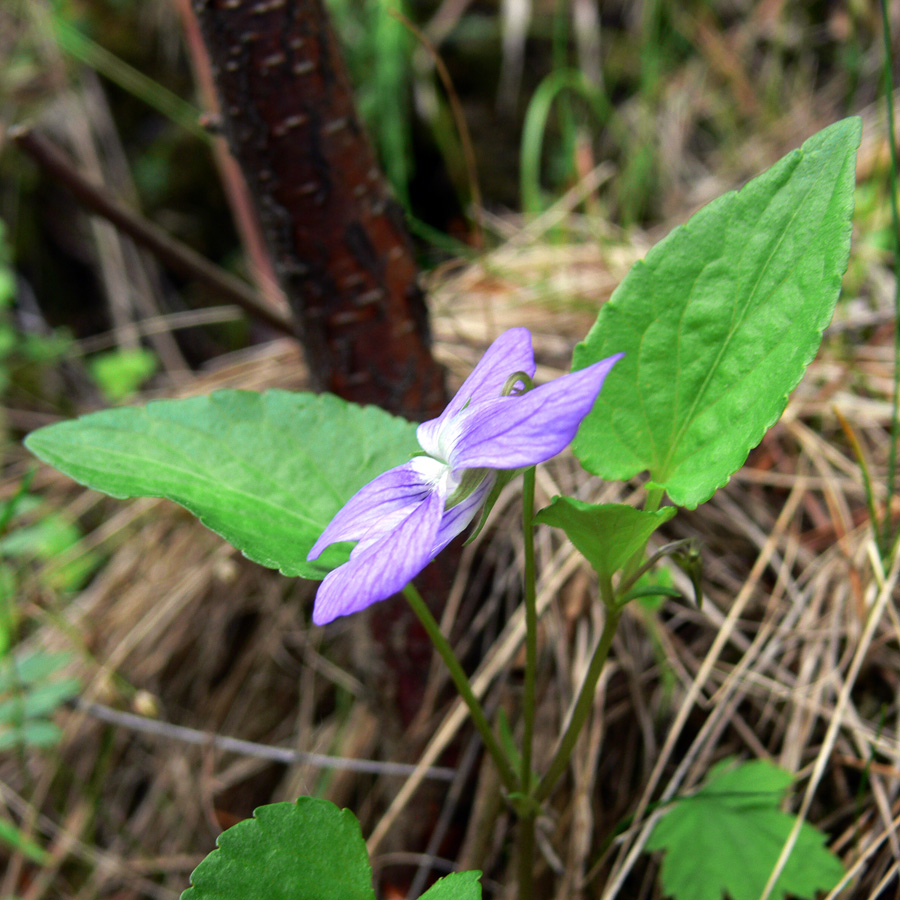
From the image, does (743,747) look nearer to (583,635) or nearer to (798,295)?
(583,635)

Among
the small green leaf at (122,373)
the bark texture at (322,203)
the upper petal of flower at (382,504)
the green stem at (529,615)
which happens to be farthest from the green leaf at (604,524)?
the small green leaf at (122,373)

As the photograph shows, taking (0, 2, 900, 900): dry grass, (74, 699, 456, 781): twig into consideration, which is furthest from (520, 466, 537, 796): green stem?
(74, 699, 456, 781): twig

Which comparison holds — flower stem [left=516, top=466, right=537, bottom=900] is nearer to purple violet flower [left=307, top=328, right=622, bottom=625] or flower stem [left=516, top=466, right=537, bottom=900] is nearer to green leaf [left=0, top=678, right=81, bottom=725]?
purple violet flower [left=307, top=328, right=622, bottom=625]

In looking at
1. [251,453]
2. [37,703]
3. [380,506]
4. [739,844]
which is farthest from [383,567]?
[37,703]

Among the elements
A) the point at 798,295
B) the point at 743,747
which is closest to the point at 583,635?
the point at 743,747

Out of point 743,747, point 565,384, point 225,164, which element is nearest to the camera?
point 565,384

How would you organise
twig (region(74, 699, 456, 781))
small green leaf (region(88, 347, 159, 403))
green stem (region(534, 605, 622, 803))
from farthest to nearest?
small green leaf (region(88, 347, 159, 403)), twig (region(74, 699, 456, 781)), green stem (region(534, 605, 622, 803))

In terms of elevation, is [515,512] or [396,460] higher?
[396,460]
